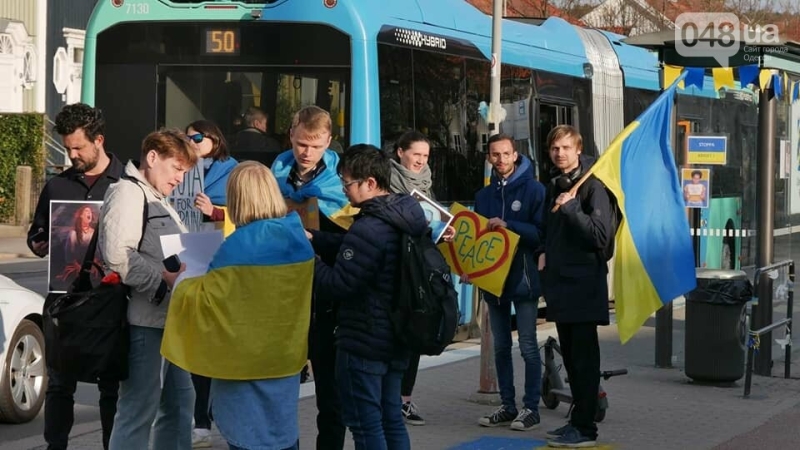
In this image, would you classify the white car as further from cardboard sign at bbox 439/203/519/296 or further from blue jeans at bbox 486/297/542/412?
blue jeans at bbox 486/297/542/412

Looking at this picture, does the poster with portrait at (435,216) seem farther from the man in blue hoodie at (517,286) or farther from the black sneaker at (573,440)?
the black sneaker at (573,440)

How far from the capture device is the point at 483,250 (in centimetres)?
927

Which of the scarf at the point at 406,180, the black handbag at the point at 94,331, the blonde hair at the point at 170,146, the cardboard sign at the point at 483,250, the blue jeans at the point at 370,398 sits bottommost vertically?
the blue jeans at the point at 370,398

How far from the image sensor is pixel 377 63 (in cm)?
1262

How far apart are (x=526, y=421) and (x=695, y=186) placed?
4.90 meters

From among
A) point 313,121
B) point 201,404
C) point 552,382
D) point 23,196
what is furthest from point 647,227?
point 23,196

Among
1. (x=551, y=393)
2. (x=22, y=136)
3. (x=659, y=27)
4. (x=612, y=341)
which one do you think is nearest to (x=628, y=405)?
(x=551, y=393)

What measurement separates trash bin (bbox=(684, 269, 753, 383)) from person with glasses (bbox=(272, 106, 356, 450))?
4816 millimetres

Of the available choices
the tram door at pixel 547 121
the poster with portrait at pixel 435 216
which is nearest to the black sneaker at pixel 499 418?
the poster with portrait at pixel 435 216

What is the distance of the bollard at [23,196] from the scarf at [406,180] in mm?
23393

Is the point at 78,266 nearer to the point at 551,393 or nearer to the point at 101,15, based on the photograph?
the point at 551,393

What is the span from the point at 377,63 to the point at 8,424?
15.9 feet

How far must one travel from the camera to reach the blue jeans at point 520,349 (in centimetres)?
920

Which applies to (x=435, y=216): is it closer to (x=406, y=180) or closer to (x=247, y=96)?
(x=406, y=180)
